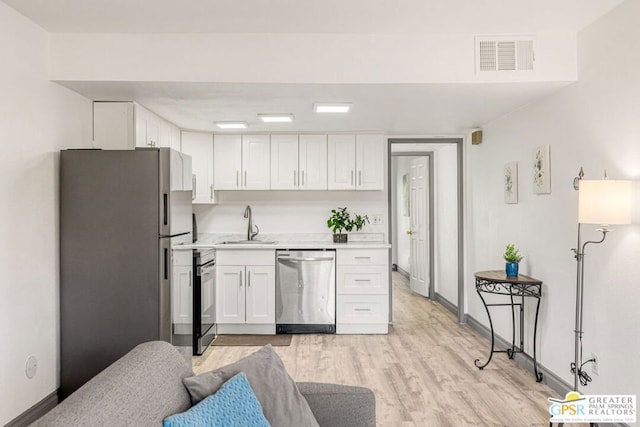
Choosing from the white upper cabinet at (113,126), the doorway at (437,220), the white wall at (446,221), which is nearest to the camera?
the white upper cabinet at (113,126)

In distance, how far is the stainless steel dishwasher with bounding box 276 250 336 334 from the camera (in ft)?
16.4

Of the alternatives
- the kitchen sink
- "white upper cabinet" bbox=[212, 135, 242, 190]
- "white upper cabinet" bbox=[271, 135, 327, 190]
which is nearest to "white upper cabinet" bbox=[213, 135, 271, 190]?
"white upper cabinet" bbox=[212, 135, 242, 190]

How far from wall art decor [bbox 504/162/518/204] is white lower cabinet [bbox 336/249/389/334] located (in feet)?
4.69

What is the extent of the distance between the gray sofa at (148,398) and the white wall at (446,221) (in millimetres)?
4210

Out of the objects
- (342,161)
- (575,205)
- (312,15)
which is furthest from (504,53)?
(342,161)

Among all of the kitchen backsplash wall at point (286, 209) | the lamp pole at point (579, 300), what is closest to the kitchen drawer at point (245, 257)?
the kitchen backsplash wall at point (286, 209)

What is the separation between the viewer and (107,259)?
3174 mm

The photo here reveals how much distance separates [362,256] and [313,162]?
50.1 inches

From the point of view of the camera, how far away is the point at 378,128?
514cm

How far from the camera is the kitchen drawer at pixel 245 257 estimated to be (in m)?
4.98

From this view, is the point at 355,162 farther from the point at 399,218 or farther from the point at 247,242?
the point at 399,218

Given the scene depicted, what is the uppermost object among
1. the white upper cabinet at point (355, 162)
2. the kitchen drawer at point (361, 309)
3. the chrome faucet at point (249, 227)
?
the white upper cabinet at point (355, 162)

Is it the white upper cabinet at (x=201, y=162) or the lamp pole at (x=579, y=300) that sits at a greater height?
the white upper cabinet at (x=201, y=162)

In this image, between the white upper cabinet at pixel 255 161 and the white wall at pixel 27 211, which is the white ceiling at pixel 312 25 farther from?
the white upper cabinet at pixel 255 161
